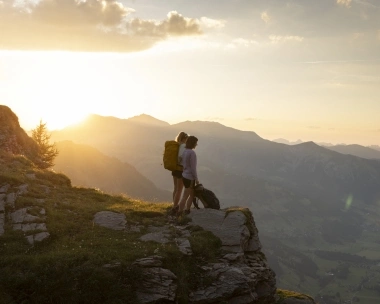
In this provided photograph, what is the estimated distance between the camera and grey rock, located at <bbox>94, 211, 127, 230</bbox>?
17.9 metres

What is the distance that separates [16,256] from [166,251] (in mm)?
6582

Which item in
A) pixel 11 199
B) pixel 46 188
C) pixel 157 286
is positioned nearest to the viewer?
pixel 157 286

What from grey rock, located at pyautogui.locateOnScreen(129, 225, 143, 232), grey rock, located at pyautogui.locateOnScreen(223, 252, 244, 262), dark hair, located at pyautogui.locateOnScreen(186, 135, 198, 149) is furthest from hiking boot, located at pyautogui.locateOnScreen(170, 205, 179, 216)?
grey rock, located at pyautogui.locateOnScreen(223, 252, 244, 262)

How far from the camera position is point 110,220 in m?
18.6

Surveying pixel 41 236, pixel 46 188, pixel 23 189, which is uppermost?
pixel 23 189

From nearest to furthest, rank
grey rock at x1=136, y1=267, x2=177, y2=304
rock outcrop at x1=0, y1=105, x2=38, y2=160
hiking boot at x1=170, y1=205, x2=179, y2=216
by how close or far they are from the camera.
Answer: grey rock at x1=136, y1=267, x2=177, y2=304 → hiking boot at x1=170, y1=205, x2=179, y2=216 → rock outcrop at x1=0, y1=105, x2=38, y2=160

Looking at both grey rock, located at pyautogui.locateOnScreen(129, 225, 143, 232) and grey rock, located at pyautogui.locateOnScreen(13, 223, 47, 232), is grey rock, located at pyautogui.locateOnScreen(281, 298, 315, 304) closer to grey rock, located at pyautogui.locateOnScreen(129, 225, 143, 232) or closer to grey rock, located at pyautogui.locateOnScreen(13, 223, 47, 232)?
grey rock, located at pyautogui.locateOnScreen(129, 225, 143, 232)

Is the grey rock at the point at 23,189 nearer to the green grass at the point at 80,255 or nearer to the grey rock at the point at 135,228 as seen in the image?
the green grass at the point at 80,255

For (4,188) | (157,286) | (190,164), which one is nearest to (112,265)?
(157,286)

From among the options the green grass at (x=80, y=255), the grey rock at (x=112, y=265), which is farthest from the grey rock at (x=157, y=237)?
the grey rock at (x=112, y=265)

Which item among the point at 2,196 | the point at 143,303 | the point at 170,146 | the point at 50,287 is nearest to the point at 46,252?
the point at 50,287

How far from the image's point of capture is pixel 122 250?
14789 millimetres

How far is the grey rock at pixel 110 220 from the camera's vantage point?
17.9 meters

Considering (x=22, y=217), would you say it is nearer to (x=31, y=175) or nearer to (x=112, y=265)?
(x=112, y=265)
